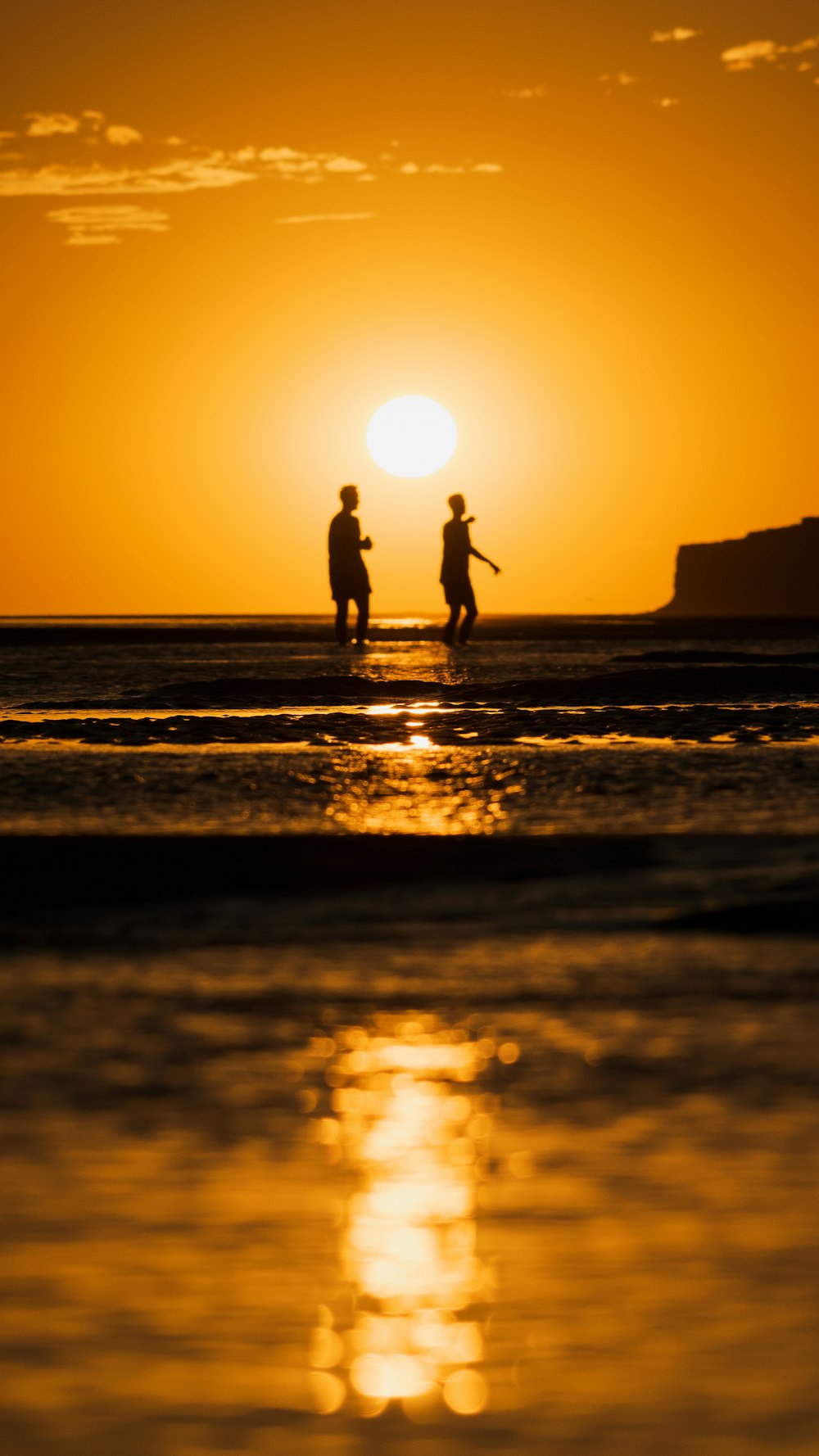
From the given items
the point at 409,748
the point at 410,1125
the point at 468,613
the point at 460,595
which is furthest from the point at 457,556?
the point at 410,1125

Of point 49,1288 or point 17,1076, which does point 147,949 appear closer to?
point 17,1076

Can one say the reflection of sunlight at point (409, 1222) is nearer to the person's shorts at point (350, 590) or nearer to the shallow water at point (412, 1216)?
the shallow water at point (412, 1216)

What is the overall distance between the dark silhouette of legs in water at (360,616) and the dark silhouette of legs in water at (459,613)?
1.40 metres

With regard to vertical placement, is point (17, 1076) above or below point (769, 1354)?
above

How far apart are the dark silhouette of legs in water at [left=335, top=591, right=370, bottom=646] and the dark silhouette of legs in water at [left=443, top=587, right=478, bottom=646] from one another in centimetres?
140

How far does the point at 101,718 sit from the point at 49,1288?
1305 centimetres

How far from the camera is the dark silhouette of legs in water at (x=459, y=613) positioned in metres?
33.5

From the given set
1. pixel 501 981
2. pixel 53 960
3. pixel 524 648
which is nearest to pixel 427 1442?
pixel 501 981

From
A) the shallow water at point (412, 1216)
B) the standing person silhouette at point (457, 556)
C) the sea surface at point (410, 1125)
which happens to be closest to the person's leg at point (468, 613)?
the standing person silhouette at point (457, 556)

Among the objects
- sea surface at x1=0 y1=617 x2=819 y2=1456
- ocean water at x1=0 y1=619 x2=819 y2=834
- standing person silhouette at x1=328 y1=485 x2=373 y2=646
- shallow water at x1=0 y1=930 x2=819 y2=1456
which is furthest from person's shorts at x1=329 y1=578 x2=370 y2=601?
shallow water at x1=0 y1=930 x2=819 y2=1456

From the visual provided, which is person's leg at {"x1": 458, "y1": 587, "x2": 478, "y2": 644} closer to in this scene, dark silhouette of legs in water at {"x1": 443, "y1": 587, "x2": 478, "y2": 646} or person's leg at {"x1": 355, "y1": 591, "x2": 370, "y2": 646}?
dark silhouette of legs in water at {"x1": 443, "y1": 587, "x2": 478, "y2": 646}

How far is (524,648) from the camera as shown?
35688 mm

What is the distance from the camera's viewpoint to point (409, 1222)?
324 cm

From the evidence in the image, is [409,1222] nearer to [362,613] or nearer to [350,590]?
[350,590]
